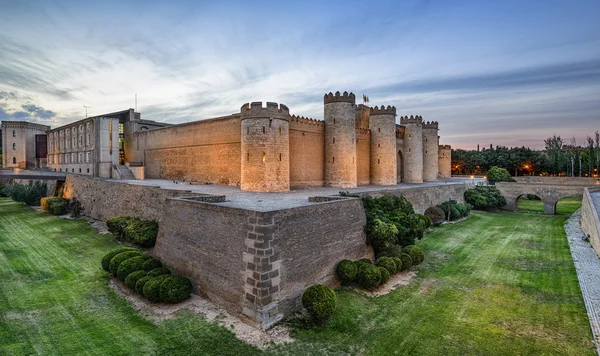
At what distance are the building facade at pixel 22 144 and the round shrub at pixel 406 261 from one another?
55232mm

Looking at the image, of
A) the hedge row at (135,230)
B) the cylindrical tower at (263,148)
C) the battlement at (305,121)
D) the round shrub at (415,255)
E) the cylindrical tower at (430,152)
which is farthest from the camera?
the cylindrical tower at (430,152)

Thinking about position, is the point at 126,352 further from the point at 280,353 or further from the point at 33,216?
the point at 33,216

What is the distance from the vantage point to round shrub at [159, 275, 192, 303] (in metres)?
11.8

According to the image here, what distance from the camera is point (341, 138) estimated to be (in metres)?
26.0

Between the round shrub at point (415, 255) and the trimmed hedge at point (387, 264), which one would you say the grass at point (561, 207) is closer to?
the round shrub at point (415, 255)

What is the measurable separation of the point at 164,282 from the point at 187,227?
2.35 meters

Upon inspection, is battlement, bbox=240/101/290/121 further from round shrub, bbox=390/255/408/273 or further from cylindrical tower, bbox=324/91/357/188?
round shrub, bbox=390/255/408/273

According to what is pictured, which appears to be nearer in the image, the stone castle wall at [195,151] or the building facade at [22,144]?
the stone castle wall at [195,151]

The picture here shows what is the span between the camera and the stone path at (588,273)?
10859mm

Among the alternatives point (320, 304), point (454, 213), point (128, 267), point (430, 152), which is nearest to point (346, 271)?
point (320, 304)

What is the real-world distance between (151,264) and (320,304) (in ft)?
25.4

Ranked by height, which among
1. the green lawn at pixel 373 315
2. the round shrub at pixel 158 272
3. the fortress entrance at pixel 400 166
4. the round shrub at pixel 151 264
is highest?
the fortress entrance at pixel 400 166

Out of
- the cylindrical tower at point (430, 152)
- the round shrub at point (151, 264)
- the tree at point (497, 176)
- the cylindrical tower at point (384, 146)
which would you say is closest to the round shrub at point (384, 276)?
the round shrub at point (151, 264)

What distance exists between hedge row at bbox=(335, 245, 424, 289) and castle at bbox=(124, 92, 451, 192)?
903cm
